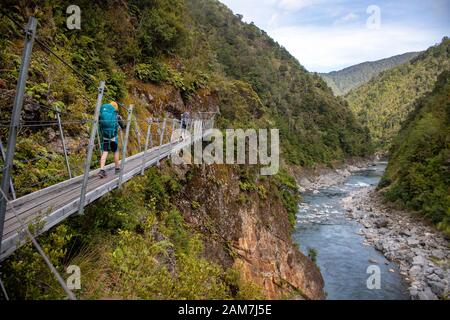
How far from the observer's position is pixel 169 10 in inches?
674

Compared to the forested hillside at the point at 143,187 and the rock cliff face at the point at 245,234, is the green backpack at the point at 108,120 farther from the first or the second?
the rock cliff face at the point at 245,234

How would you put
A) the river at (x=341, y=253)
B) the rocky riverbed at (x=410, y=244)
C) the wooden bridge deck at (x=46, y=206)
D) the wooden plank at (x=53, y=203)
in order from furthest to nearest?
1. the rocky riverbed at (x=410, y=244)
2. the river at (x=341, y=253)
3. the wooden plank at (x=53, y=203)
4. the wooden bridge deck at (x=46, y=206)

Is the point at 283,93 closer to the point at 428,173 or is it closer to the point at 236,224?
the point at 428,173

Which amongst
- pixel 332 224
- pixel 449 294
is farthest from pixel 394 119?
pixel 449 294

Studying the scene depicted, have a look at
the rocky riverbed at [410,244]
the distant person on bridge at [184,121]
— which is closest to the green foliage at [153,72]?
the distant person on bridge at [184,121]

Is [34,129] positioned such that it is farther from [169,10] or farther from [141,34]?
[169,10]

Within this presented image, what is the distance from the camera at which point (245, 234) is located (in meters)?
14.5

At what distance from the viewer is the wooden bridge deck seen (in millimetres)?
3483

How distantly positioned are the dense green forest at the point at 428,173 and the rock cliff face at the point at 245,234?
66.1 feet

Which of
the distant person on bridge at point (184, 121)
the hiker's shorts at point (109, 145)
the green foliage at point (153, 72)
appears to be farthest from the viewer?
the distant person on bridge at point (184, 121)

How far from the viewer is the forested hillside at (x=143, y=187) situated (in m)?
4.46

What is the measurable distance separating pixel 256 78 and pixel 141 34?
52.1 m

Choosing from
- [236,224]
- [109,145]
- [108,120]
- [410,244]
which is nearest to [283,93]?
[410,244]

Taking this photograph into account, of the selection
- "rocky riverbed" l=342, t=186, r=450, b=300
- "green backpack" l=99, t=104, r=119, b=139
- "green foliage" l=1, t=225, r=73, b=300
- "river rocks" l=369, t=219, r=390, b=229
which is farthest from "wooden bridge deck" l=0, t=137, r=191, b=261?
"river rocks" l=369, t=219, r=390, b=229
